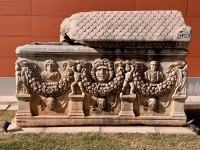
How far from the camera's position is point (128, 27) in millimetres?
4594

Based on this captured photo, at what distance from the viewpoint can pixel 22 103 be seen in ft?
15.1

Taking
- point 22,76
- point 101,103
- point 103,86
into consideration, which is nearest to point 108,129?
point 101,103

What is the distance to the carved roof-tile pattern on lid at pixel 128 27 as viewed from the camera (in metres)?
4.44

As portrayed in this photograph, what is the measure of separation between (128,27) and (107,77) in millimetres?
803

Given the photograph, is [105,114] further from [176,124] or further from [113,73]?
[176,124]

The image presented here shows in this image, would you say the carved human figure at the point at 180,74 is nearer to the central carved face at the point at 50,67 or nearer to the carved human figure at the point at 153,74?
the carved human figure at the point at 153,74

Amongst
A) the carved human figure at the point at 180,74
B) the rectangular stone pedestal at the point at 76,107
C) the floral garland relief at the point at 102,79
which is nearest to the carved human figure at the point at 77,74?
the floral garland relief at the point at 102,79

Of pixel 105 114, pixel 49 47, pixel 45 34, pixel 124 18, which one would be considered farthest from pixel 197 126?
pixel 45 34

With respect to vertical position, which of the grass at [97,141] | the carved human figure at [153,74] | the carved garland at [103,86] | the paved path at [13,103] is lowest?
the paved path at [13,103]

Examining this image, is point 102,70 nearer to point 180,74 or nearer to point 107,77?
point 107,77

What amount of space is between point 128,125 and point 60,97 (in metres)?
1.11

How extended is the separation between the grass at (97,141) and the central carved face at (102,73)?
2.66ft

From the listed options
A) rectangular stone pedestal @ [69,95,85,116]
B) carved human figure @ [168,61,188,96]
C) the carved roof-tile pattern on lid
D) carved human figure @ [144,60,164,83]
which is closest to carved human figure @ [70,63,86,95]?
rectangular stone pedestal @ [69,95,85,116]

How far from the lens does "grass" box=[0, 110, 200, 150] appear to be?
3.91 meters
